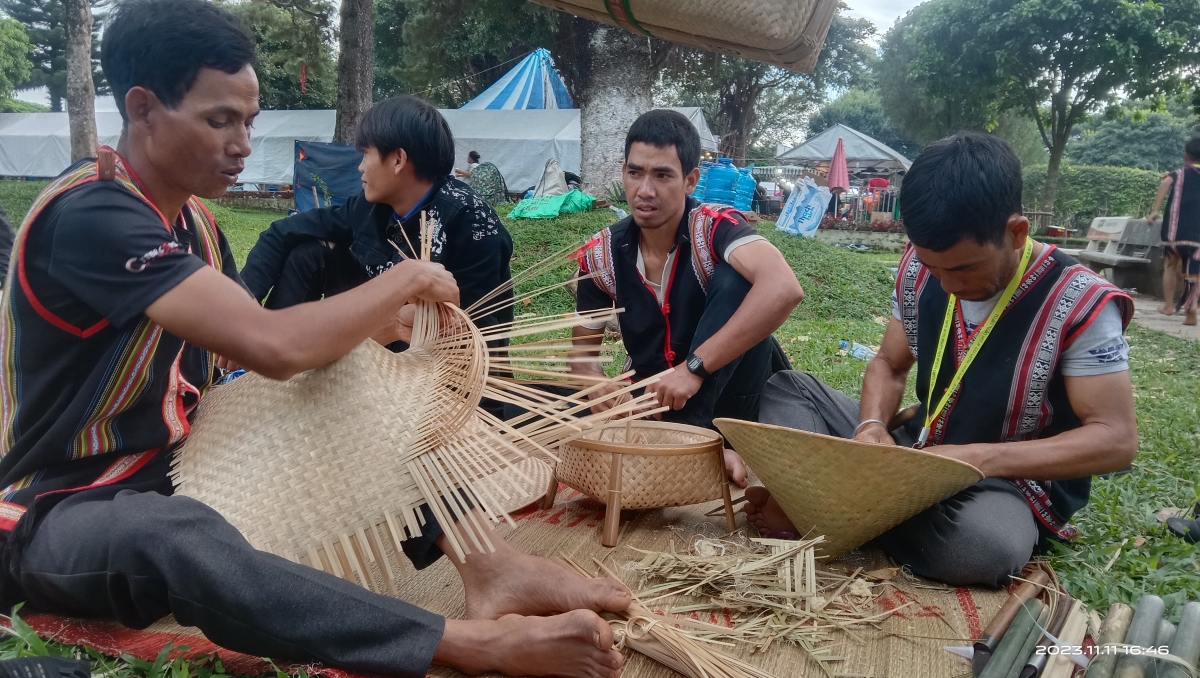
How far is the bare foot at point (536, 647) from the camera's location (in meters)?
1.38

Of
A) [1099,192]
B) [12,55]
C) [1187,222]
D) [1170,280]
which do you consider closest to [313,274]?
[1187,222]

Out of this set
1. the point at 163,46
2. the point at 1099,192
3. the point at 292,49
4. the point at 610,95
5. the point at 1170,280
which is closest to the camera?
the point at 163,46

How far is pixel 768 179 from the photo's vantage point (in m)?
24.6

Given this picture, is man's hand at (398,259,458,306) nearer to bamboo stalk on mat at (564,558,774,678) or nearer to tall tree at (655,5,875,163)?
bamboo stalk on mat at (564,558,774,678)

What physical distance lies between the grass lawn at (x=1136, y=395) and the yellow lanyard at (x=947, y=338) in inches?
17.9

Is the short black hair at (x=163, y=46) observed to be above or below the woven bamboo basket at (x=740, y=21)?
below

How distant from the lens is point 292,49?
13.8 meters

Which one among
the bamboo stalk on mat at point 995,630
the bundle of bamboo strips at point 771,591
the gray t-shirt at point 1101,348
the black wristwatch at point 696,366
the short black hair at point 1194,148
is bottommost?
the bundle of bamboo strips at point 771,591

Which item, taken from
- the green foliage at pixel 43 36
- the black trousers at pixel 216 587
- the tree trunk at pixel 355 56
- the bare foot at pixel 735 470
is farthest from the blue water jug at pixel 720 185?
the green foliage at pixel 43 36

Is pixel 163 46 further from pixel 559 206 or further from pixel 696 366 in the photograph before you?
pixel 559 206

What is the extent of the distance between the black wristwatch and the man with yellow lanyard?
0.44 meters

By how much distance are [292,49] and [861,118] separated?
28619 millimetres

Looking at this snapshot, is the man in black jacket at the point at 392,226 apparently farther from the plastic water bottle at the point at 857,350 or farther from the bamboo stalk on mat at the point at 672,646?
the plastic water bottle at the point at 857,350

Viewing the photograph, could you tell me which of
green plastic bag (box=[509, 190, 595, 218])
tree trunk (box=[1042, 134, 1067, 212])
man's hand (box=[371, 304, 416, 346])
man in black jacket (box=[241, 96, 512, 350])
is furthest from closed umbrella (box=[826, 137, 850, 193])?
man's hand (box=[371, 304, 416, 346])
